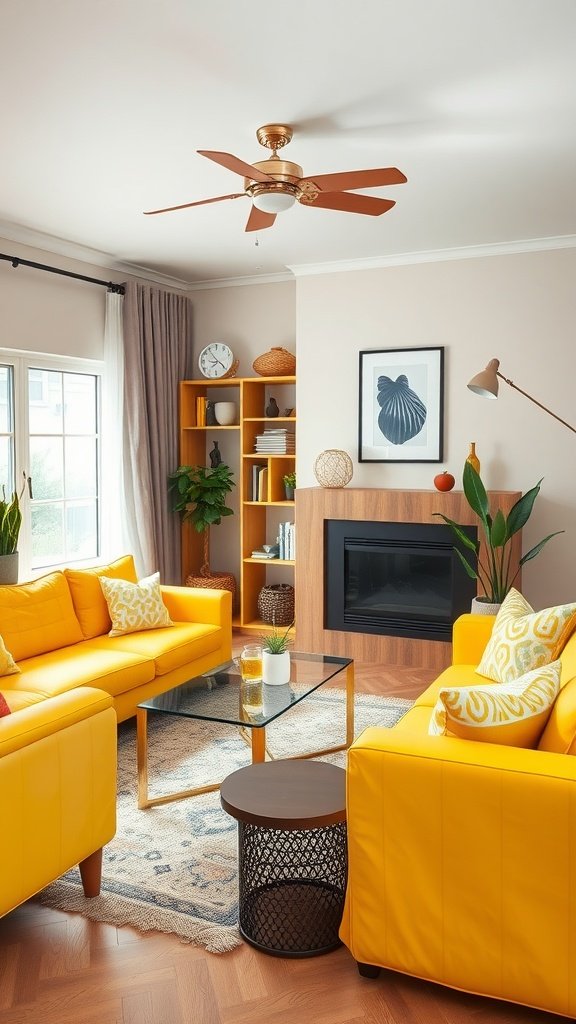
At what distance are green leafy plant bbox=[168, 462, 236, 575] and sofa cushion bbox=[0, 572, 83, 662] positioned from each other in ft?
6.25

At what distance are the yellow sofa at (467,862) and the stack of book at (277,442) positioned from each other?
3952 mm

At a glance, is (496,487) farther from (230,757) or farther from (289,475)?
(230,757)

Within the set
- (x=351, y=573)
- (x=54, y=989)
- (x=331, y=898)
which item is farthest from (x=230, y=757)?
(x=351, y=573)

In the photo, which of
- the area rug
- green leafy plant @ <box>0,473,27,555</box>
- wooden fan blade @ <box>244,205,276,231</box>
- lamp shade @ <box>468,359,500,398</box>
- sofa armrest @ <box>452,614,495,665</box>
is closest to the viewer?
the area rug

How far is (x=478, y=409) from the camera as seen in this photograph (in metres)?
5.18

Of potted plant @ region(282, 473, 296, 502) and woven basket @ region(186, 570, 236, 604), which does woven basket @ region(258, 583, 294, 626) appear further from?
potted plant @ region(282, 473, 296, 502)

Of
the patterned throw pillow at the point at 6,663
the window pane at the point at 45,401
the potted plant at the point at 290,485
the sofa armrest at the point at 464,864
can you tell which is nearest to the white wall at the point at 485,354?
the potted plant at the point at 290,485

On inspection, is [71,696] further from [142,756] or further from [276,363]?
[276,363]

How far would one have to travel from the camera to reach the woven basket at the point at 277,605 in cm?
595

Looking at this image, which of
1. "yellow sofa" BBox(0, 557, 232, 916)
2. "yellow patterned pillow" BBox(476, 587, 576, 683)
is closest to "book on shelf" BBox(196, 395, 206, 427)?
"yellow sofa" BBox(0, 557, 232, 916)

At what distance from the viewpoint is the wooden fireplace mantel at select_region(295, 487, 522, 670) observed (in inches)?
195

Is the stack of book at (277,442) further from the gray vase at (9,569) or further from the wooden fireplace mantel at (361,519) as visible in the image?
the gray vase at (9,569)

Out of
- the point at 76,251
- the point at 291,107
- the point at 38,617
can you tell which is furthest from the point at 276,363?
the point at 291,107

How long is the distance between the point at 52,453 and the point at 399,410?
229cm
